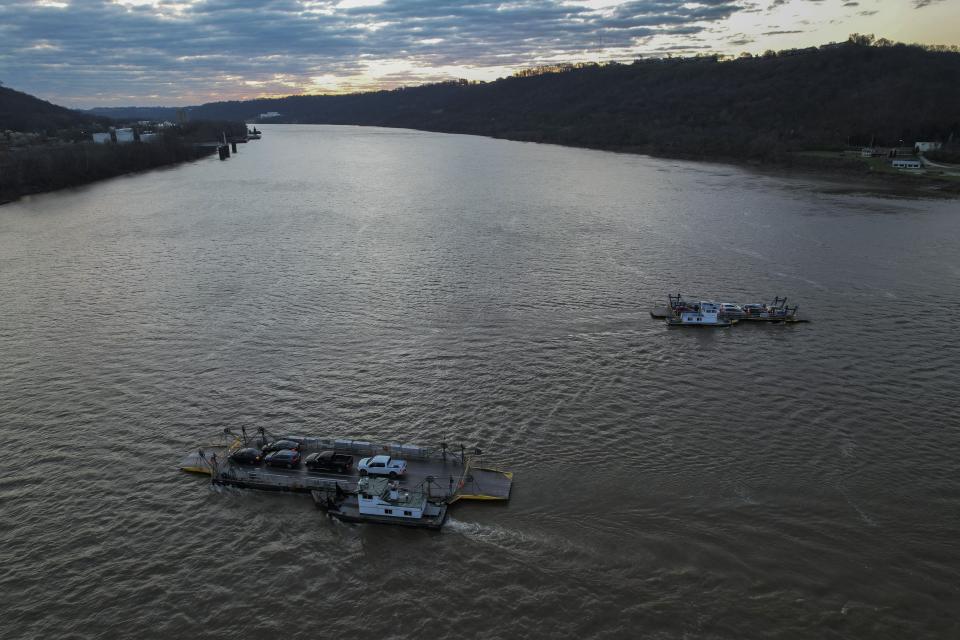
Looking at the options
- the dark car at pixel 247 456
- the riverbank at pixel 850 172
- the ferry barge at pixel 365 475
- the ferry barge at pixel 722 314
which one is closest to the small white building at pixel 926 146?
the riverbank at pixel 850 172

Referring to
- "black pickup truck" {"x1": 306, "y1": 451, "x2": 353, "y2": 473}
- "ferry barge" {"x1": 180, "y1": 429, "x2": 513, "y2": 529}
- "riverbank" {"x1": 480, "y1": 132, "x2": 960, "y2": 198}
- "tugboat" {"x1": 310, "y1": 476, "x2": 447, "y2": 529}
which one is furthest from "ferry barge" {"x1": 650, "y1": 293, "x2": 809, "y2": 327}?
"riverbank" {"x1": 480, "y1": 132, "x2": 960, "y2": 198}

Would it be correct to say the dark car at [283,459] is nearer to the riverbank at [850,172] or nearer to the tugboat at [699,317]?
the tugboat at [699,317]

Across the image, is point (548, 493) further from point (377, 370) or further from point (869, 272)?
point (869, 272)

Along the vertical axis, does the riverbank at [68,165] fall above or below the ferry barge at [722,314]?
A: above

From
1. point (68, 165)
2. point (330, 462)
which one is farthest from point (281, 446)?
point (68, 165)

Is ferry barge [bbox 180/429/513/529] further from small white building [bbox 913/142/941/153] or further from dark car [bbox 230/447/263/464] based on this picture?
small white building [bbox 913/142/941/153]

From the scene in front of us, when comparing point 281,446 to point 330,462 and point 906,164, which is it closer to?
point 330,462
